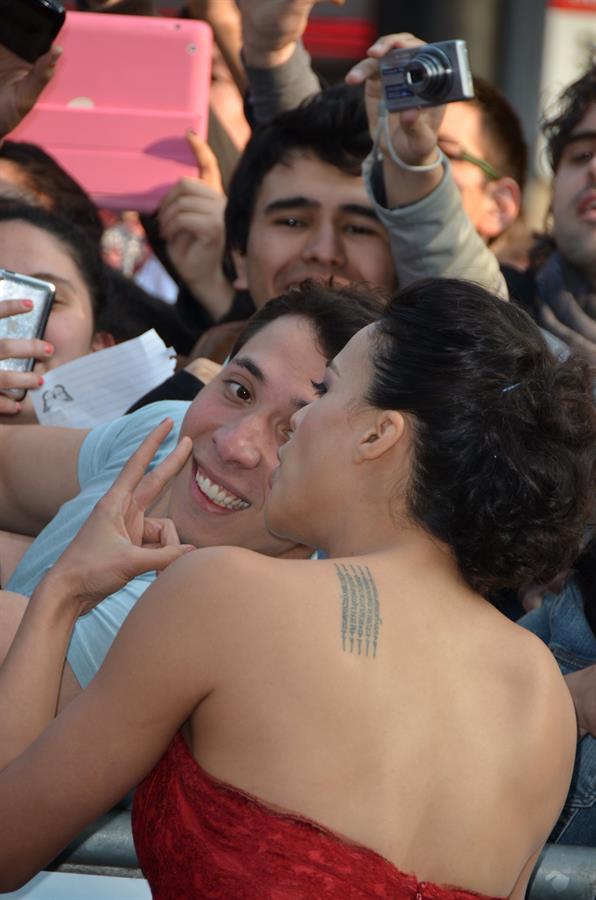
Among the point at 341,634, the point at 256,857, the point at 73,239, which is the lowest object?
the point at 73,239

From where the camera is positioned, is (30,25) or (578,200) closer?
(30,25)

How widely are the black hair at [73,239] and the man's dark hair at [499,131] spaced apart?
3.68 ft

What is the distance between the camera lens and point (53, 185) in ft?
12.2

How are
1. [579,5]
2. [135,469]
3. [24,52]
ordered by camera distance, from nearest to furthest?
[135,469]
[24,52]
[579,5]

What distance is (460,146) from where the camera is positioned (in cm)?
364

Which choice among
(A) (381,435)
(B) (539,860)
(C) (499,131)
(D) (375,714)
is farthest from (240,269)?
(D) (375,714)

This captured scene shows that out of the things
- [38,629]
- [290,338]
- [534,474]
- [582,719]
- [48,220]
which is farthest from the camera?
[48,220]

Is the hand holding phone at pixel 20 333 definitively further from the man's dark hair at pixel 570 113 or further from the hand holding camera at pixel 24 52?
the man's dark hair at pixel 570 113

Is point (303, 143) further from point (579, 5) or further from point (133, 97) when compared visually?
point (579, 5)

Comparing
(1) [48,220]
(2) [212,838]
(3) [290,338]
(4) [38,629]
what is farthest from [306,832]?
(1) [48,220]

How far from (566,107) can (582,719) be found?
2116 mm

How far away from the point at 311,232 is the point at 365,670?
2043mm

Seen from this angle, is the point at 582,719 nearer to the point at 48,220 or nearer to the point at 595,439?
the point at 595,439

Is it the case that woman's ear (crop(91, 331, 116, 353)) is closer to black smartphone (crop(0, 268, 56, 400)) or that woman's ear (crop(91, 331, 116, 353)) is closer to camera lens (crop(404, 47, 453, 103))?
black smartphone (crop(0, 268, 56, 400))
